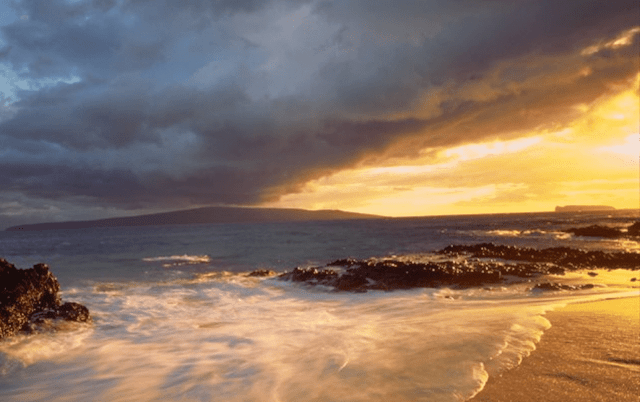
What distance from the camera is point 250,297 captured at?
16641 millimetres

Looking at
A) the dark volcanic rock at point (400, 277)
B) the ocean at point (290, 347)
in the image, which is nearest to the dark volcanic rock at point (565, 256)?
the dark volcanic rock at point (400, 277)

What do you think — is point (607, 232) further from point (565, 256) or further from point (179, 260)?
point (179, 260)

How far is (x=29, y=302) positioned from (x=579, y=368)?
12.6m

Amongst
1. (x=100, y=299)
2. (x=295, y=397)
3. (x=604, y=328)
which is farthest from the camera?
(x=100, y=299)

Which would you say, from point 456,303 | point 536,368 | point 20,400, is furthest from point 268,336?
point 456,303

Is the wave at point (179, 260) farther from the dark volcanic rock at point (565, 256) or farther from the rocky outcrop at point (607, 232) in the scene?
the rocky outcrop at point (607, 232)

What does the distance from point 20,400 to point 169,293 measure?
39.8 feet

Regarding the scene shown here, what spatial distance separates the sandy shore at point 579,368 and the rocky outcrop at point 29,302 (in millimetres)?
10665

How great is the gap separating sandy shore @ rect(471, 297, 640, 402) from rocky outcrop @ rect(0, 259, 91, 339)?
35.0 ft

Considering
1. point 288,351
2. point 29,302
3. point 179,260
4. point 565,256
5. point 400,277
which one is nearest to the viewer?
point 288,351

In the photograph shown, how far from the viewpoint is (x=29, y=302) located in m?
11.1

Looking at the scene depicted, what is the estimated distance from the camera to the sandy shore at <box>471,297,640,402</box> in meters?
4.93

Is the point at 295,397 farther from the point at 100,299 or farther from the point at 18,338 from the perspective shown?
the point at 100,299

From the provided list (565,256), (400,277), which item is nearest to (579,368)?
(400,277)
